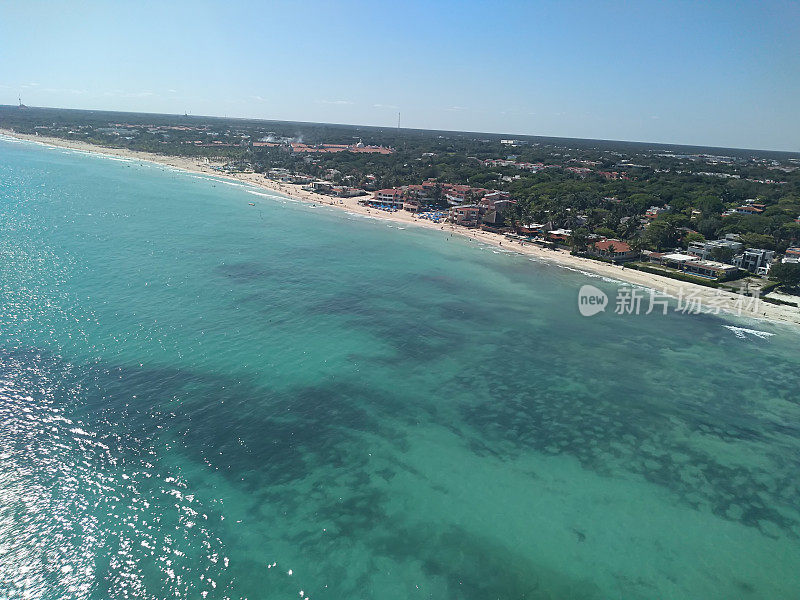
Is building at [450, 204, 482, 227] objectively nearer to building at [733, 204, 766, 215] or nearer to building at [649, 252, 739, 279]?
building at [649, 252, 739, 279]

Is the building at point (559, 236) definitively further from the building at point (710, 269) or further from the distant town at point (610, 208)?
the building at point (710, 269)

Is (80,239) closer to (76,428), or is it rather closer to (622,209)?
(76,428)

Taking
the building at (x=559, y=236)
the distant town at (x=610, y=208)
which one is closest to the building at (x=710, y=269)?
the distant town at (x=610, y=208)

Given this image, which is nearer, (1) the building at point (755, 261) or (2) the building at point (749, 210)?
(1) the building at point (755, 261)

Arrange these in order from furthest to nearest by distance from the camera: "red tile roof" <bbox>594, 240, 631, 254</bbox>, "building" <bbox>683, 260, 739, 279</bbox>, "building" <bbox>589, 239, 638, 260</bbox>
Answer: "red tile roof" <bbox>594, 240, 631, 254</bbox>
"building" <bbox>589, 239, 638, 260</bbox>
"building" <bbox>683, 260, 739, 279</bbox>

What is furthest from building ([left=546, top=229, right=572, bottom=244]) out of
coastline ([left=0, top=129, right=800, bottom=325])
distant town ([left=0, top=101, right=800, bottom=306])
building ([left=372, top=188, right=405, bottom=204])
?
building ([left=372, top=188, right=405, bottom=204])

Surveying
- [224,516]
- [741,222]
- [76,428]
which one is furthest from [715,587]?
[741,222]
